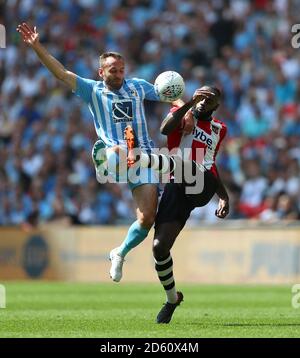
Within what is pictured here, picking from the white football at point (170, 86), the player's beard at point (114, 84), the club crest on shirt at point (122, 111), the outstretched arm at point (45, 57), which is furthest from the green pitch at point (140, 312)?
the outstretched arm at point (45, 57)

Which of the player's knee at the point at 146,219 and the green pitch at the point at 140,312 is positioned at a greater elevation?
the player's knee at the point at 146,219

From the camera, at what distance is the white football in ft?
38.9

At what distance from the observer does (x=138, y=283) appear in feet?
71.1

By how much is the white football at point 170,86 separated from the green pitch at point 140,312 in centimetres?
244

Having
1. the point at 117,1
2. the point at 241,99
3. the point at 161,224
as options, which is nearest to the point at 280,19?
the point at 241,99

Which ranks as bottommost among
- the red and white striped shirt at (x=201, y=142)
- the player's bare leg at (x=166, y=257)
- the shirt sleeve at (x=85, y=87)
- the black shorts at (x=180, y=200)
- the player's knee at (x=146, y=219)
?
the player's bare leg at (x=166, y=257)

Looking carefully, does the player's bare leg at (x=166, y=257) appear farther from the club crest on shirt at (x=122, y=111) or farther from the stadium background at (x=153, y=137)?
the stadium background at (x=153, y=137)

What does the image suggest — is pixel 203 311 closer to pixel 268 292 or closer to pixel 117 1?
pixel 268 292

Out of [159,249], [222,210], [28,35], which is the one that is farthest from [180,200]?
[28,35]

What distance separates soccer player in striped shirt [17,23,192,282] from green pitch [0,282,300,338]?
107cm

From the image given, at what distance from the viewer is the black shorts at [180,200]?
11.9m

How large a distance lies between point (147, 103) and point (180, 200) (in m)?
13.3

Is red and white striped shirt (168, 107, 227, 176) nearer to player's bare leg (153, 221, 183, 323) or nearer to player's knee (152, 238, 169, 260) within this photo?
player's bare leg (153, 221, 183, 323)

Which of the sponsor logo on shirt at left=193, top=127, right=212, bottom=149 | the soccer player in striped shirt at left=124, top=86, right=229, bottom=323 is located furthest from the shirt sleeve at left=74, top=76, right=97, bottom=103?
the sponsor logo on shirt at left=193, top=127, right=212, bottom=149
